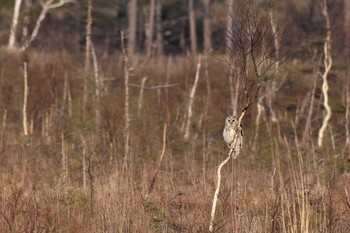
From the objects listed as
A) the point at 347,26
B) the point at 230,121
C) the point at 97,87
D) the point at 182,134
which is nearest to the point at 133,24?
the point at 97,87

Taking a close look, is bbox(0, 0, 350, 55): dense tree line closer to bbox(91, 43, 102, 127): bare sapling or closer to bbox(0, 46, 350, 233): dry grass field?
bbox(0, 46, 350, 233): dry grass field

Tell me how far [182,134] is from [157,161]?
3165 millimetres

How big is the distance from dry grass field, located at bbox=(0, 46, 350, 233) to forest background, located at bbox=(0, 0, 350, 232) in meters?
0.03

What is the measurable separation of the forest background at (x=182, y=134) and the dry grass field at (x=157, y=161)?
0.09 ft

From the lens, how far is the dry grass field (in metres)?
5.01

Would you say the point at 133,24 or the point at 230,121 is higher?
the point at 133,24

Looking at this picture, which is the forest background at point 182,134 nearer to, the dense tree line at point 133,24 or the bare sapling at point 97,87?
the bare sapling at point 97,87

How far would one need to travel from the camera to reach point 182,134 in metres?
→ 11.7

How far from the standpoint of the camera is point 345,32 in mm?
12602

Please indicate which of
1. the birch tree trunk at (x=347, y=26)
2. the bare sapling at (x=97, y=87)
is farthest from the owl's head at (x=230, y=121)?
the birch tree trunk at (x=347, y=26)

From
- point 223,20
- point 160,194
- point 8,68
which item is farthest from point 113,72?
point 223,20

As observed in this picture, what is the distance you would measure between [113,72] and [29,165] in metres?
9.35

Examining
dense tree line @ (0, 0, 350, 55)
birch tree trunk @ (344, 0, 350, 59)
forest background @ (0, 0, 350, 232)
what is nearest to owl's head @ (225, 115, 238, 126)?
forest background @ (0, 0, 350, 232)

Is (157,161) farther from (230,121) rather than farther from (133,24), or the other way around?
(133,24)
